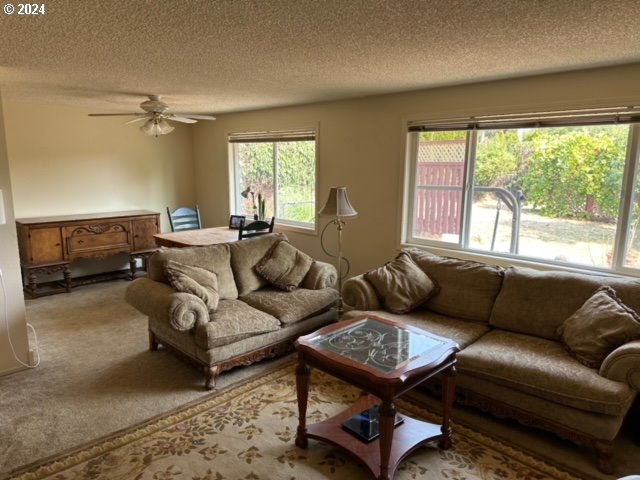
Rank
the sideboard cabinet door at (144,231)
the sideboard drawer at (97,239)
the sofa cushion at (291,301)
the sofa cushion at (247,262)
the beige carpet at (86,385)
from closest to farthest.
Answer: the beige carpet at (86,385) < the sofa cushion at (291,301) < the sofa cushion at (247,262) < the sideboard drawer at (97,239) < the sideboard cabinet door at (144,231)

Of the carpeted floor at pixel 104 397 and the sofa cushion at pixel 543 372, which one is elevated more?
the sofa cushion at pixel 543 372

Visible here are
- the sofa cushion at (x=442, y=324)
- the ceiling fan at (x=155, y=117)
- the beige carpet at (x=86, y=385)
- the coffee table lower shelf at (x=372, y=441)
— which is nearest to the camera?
the coffee table lower shelf at (x=372, y=441)

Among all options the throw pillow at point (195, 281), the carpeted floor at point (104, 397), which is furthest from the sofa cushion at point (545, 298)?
the throw pillow at point (195, 281)

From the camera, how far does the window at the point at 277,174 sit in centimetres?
534

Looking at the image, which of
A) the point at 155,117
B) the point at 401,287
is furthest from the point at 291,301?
the point at 155,117

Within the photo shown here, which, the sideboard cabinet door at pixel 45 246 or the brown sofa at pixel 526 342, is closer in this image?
the brown sofa at pixel 526 342

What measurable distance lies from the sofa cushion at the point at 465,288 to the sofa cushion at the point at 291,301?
0.89 m

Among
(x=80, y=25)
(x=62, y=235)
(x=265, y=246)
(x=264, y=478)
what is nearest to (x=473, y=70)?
(x=265, y=246)

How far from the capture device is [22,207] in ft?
16.9

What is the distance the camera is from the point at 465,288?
3.32 meters

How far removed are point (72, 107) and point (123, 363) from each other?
361 cm

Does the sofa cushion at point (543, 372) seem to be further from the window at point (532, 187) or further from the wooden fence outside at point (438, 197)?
the wooden fence outside at point (438, 197)

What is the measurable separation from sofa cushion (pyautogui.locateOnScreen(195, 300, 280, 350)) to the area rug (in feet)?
1.43

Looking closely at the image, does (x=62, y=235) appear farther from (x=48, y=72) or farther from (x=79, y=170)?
(x=48, y=72)
